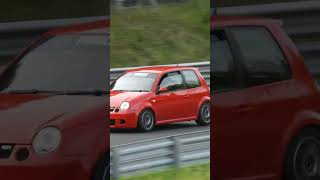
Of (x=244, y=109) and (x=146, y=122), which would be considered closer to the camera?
(x=146, y=122)

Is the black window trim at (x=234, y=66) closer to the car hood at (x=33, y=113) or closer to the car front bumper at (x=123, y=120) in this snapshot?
the car front bumper at (x=123, y=120)

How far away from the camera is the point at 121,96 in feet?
11.6

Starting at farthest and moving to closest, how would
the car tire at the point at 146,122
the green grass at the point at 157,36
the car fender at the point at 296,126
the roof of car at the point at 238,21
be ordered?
the car fender at the point at 296,126
the roof of car at the point at 238,21
the car tire at the point at 146,122
the green grass at the point at 157,36

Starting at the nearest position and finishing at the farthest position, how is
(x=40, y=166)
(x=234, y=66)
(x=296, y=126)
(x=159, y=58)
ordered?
(x=159, y=58) < (x=40, y=166) < (x=234, y=66) < (x=296, y=126)

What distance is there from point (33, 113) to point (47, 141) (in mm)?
176

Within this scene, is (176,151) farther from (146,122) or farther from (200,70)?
(200,70)

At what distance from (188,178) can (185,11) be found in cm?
92

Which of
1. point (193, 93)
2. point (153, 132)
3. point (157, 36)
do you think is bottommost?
point (153, 132)

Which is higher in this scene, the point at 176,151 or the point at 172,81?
the point at 172,81

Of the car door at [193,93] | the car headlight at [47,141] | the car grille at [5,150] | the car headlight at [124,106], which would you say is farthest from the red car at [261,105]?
the car grille at [5,150]

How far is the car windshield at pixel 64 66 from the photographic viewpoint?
3566 millimetres

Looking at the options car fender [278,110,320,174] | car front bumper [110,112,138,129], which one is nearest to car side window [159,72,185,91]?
car front bumper [110,112,138,129]

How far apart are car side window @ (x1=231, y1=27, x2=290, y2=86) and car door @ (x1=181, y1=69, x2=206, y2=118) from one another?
12.8 inches

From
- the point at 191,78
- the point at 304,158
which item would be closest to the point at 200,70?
the point at 191,78
